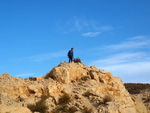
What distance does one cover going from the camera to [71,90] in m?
14.8

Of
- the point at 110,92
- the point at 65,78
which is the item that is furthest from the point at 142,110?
the point at 65,78

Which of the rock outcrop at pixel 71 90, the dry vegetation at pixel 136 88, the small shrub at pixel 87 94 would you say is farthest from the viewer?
the dry vegetation at pixel 136 88

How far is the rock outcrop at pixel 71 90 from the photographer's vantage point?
13.0 metres

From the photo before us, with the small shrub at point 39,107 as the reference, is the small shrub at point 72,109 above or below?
below

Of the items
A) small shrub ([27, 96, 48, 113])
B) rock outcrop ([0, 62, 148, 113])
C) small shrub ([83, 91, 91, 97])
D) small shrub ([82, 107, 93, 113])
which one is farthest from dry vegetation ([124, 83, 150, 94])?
small shrub ([27, 96, 48, 113])

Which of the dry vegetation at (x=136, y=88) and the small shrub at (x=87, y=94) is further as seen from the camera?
the dry vegetation at (x=136, y=88)

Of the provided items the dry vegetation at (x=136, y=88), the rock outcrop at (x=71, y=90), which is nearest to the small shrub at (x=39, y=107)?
the rock outcrop at (x=71, y=90)

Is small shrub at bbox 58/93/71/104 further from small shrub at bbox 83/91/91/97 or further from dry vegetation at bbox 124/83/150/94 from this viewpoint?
dry vegetation at bbox 124/83/150/94

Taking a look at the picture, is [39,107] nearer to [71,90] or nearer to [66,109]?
[66,109]

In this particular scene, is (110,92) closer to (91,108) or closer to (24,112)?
(91,108)

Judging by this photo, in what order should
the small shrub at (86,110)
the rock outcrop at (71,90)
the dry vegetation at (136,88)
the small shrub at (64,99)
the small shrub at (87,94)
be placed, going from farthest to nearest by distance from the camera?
1. the dry vegetation at (136,88)
2. the small shrub at (87,94)
3. the small shrub at (64,99)
4. the rock outcrop at (71,90)
5. the small shrub at (86,110)

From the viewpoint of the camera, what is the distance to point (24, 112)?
11.8 metres

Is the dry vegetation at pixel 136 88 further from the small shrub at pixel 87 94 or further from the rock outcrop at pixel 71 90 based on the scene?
the small shrub at pixel 87 94

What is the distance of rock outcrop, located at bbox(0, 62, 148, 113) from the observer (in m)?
13.0
